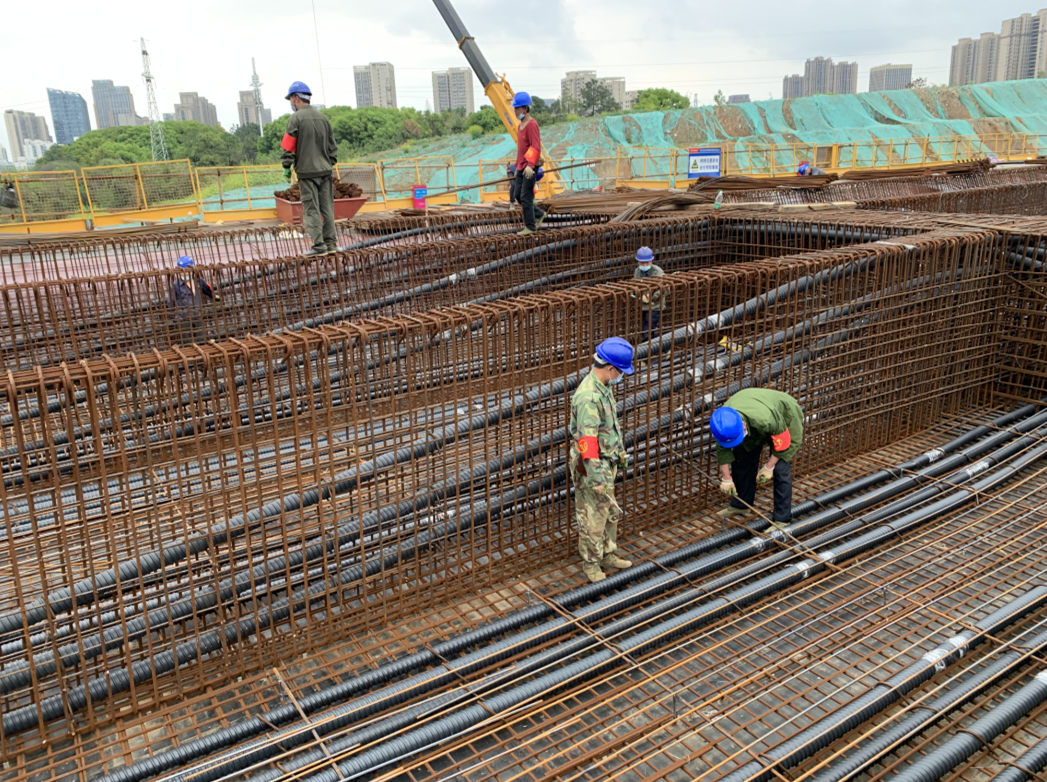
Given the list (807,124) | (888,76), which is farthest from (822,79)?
(807,124)

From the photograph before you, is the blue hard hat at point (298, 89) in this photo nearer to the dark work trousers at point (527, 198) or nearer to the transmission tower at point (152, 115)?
the dark work trousers at point (527, 198)

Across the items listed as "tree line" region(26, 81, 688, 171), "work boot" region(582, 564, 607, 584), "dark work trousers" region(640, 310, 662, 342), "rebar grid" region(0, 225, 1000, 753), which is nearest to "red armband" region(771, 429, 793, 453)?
"rebar grid" region(0, 225, 1000, 753)

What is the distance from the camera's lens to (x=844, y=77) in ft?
556

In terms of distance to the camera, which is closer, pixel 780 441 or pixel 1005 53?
pixel 780 441

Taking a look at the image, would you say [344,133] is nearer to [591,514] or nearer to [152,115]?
[152,115]

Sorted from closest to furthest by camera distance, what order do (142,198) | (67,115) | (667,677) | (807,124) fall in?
1. (667,677)
2. (142,198)
3. (807,124)
4. (67,115)

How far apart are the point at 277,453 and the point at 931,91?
65.2m

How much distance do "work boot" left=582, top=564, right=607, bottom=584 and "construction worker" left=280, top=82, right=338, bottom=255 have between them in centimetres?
589

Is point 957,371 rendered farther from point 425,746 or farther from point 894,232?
point 425,746

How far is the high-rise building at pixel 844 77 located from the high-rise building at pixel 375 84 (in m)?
96.0

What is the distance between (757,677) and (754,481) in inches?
74.1

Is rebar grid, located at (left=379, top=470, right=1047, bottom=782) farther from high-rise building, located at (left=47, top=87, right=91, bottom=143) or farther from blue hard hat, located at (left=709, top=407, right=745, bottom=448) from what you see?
high-rise building, located at (left=47, top=87, right=91, bottom=143)

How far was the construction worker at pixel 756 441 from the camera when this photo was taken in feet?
16.2

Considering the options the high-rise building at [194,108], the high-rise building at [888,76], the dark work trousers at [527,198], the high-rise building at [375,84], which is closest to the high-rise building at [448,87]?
the high-rise building at [375,84]
